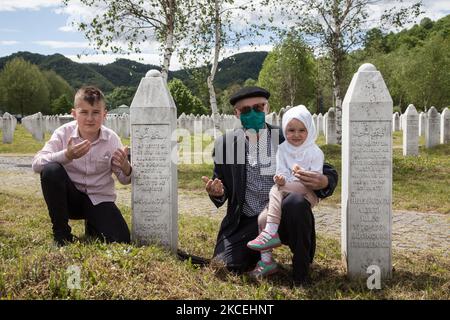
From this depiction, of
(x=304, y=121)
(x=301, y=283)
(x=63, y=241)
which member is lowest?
(x=301, y=283)

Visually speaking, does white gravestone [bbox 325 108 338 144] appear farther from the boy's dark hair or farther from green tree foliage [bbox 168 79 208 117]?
green tree foliage [bbox 168 79 208 117]

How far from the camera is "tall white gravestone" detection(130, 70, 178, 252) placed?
15.9 ft

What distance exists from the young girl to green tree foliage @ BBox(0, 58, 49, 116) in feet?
260

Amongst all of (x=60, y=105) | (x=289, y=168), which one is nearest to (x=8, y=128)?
(x=289, y=168)

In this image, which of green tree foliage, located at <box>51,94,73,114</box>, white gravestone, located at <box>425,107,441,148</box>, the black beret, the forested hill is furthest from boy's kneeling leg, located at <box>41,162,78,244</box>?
the forested hill

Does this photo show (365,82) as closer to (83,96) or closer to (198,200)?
(83,96)

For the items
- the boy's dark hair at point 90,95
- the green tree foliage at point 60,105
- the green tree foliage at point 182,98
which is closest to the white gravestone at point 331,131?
the boy's dark hair at point 90,95

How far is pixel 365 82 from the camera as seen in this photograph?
170 inches

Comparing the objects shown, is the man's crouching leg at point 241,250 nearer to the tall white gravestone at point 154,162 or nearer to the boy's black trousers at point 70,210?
the tall white gravestone at point 154,162

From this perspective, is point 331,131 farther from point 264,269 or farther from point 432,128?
point 264,269

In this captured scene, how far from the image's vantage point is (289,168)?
4.26 metres

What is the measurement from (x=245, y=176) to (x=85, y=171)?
1.74 meters

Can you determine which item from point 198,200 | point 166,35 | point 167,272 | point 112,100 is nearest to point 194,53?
point 166,35

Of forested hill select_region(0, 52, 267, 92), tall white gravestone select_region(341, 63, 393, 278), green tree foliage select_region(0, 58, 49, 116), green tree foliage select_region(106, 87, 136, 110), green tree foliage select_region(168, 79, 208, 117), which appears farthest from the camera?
forested hill select_region(0, 52, 267, 92)
